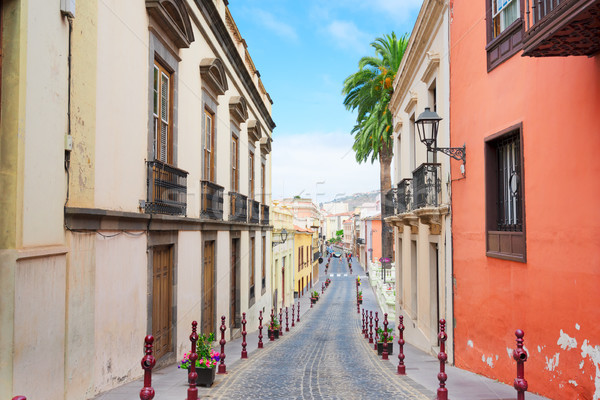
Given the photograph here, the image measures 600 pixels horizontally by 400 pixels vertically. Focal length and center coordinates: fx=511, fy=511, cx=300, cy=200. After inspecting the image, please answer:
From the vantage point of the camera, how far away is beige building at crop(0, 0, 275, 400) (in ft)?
16.5

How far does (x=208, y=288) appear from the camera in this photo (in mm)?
13828

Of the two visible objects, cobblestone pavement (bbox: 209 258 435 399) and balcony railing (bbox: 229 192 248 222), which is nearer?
cobblestone pavement (bbox: 209 258 435 399)

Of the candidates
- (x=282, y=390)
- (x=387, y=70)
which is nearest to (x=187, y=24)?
(x=282, y=390)

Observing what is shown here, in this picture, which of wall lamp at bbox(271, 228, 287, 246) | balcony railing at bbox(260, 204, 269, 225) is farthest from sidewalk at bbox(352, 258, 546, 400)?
wall lamp at bbox(271, 228, 287, 246)

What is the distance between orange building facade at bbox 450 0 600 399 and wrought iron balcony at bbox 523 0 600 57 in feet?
0.05

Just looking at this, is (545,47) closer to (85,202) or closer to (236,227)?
(85,202)

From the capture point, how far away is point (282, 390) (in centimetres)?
767

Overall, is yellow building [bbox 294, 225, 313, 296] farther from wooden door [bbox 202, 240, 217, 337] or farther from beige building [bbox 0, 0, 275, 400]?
beige building [bbox 0, 0, 275, 400]

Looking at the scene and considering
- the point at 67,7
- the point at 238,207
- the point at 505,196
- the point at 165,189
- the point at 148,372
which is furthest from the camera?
the point at 238,207

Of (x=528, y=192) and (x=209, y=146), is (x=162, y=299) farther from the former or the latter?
(x=528, y=192)

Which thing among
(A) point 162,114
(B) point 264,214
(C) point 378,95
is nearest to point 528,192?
(A) point 162,114

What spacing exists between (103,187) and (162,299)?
3.53 meters

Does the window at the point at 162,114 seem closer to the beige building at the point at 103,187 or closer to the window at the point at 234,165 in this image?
the beige building at the point at 103,187

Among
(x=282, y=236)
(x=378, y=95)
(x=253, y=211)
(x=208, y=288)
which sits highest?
(x=378, y=95)
